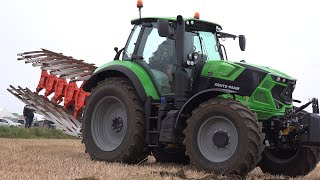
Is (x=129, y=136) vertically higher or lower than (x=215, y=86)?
lower

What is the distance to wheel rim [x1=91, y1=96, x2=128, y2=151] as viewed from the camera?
7.77 m

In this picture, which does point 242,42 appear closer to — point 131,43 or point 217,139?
point 131,43

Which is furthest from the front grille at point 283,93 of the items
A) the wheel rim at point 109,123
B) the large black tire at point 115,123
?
the wheel rim at point 109,123

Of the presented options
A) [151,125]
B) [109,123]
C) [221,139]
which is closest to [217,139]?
[221,139]

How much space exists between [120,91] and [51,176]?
8.59ft

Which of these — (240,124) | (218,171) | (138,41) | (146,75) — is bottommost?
(218,171)

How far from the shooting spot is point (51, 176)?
515cm

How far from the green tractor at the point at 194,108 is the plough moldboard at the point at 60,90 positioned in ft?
19.7

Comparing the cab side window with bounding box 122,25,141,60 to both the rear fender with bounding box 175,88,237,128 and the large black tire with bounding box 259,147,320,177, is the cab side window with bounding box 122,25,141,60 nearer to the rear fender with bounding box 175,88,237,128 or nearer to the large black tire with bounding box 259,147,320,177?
the rear fender with bounding box 175,88,237,128

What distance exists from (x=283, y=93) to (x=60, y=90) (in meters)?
8.87

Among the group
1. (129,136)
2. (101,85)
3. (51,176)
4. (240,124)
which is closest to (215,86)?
(240,124)

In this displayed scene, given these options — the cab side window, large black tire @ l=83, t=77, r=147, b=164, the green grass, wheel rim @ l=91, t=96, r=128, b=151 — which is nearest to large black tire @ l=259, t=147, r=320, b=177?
large black tire @ l=83, t=77, r=147, b=164

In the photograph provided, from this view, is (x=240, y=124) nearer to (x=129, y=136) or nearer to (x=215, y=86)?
(x=215, y=86)

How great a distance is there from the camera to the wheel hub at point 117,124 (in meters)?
7.77
